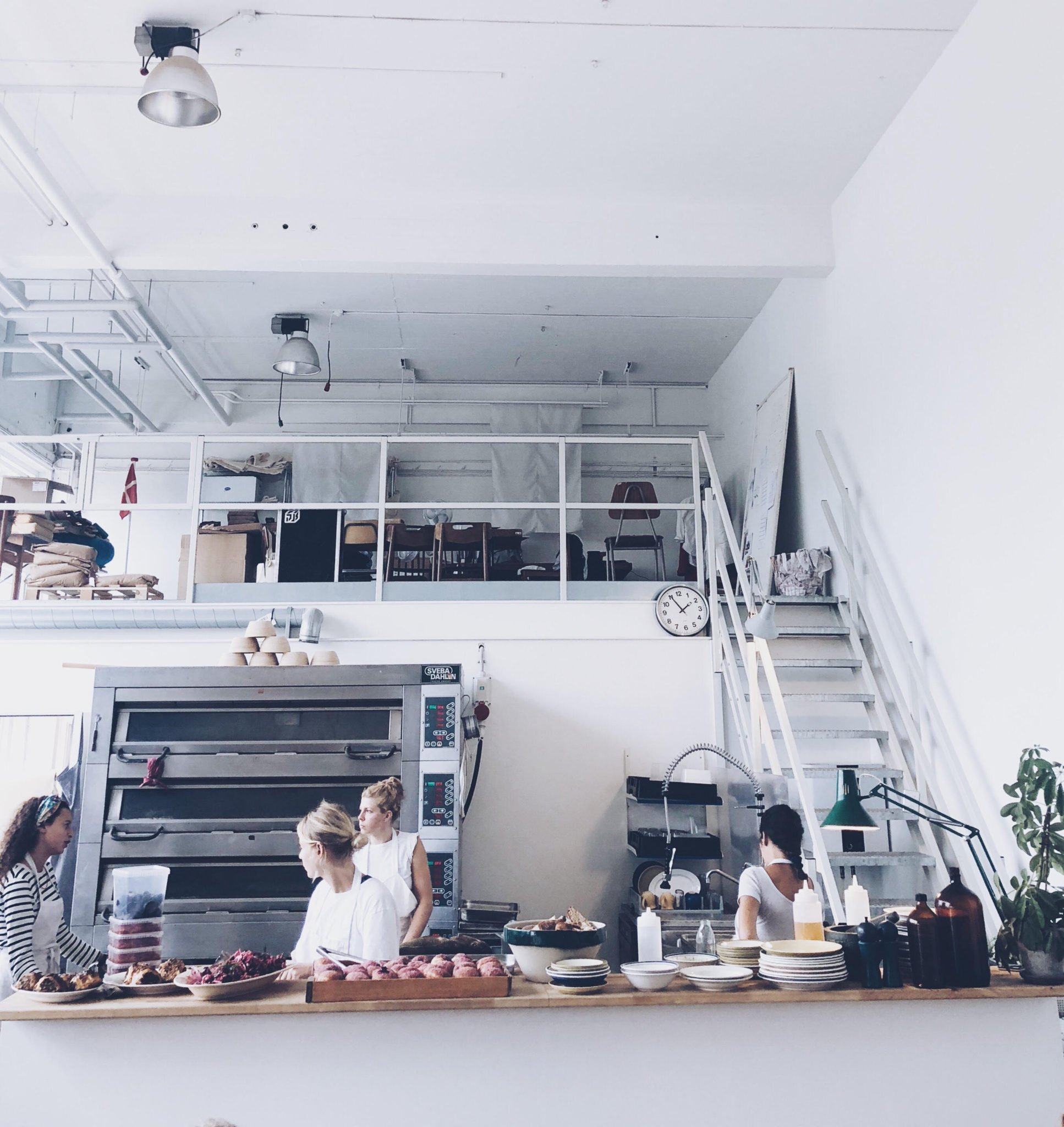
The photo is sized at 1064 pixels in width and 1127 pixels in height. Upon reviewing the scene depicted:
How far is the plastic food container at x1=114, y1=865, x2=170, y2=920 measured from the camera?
3.03m

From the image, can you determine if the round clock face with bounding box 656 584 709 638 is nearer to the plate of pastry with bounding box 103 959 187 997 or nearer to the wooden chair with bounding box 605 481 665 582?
the wooden chair with bounding box 605 481 665 582

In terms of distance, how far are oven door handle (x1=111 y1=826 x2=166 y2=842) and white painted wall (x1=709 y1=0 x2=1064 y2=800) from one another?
13.9 ft

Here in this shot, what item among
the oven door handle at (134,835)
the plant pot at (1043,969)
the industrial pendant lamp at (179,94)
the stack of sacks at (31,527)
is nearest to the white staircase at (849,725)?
the plant pot at (1043,969)

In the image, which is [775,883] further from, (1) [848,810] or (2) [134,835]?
(2) [134,835]

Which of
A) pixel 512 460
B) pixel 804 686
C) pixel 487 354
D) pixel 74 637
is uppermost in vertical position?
pixel 487 354

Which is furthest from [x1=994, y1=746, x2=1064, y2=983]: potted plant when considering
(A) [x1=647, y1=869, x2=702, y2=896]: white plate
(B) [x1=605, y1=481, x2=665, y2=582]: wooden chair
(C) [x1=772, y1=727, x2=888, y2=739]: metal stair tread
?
(B) [x1=605, y1=481, x2=665, y2=582]: wooden chair

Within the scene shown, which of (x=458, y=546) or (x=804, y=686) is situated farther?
(x=458, y=546)

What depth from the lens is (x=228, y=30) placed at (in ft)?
15.9

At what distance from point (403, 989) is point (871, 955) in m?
1.33

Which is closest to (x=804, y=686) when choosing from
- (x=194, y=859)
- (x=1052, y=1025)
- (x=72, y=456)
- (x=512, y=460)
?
(x=1052, y=1025)

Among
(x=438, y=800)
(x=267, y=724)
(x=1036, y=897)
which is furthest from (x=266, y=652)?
(x=1036, y=897)

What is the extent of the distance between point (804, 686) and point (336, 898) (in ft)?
11.2

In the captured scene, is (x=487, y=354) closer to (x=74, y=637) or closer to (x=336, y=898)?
(x=74, y=637)

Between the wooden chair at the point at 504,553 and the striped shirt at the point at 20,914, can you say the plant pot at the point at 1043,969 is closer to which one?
the striped shirt at the point at 20,914
